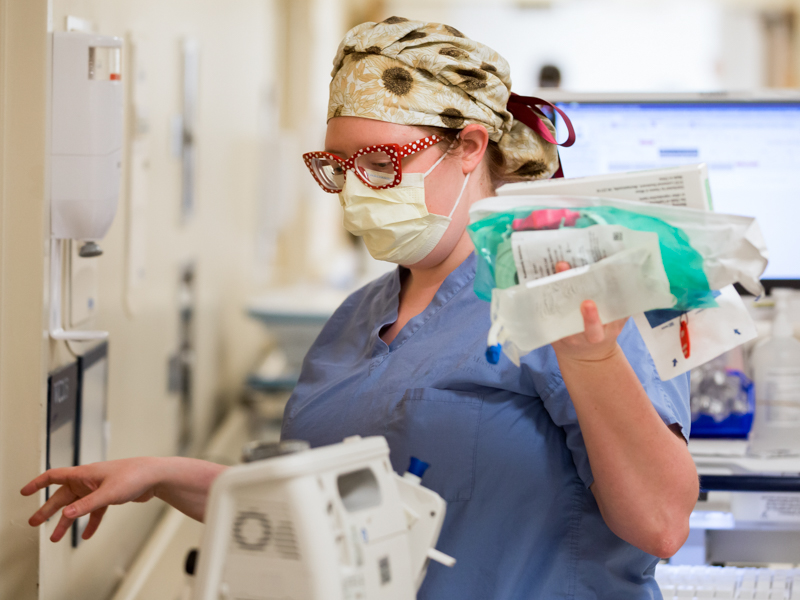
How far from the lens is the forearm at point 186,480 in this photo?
1.06 metres

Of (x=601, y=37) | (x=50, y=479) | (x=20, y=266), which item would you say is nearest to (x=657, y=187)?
(x=50, y=479)

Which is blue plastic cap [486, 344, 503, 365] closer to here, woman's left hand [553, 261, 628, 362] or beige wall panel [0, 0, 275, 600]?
woman's left hand [553, 261, 628, 362]

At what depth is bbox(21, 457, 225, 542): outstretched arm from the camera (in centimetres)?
102

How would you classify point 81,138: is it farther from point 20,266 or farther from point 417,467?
point 417,467

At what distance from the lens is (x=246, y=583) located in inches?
30.5

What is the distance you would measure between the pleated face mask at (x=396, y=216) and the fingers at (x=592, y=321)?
0.44 metres

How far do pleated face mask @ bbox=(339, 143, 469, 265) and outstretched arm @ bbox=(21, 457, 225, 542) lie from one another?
0.43 metres

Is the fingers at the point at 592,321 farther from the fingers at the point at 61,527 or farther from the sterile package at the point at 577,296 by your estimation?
the fingers at the point at 61,527

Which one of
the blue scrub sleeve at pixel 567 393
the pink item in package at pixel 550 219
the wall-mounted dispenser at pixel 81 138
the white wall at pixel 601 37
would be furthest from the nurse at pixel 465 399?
the white wall at pixel 601 37

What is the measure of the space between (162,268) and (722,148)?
155 cm

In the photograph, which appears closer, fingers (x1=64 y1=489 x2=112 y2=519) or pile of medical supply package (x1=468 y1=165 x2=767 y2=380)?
pile of medical supply package (x1=468 y1=165 x2=767 y2=380)

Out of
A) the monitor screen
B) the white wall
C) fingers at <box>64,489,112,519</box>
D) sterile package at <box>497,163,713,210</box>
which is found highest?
the white wall

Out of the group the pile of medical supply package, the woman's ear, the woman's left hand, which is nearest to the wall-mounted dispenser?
the woman's ear

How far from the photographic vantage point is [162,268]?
2.29m
